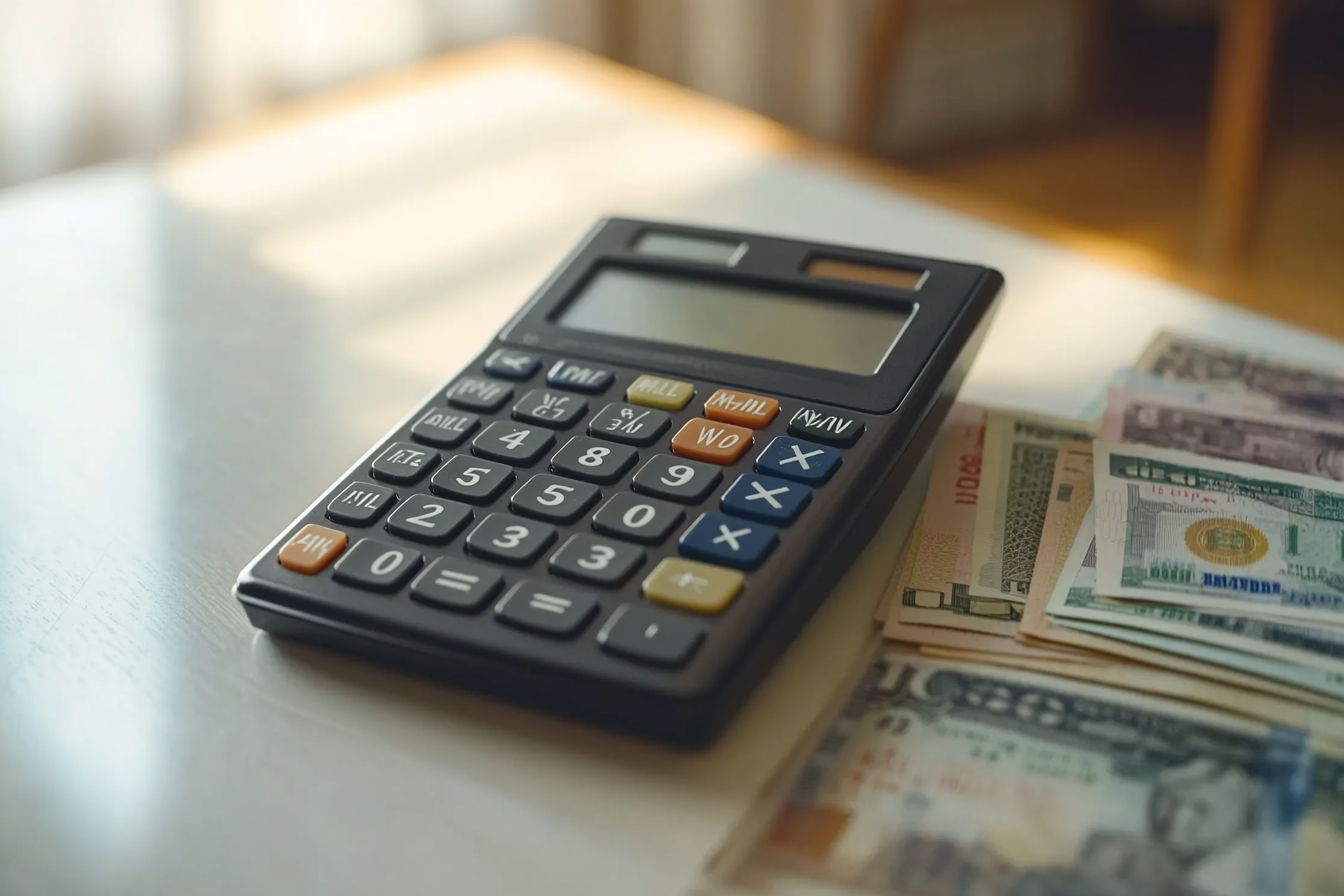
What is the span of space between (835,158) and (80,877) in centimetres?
55

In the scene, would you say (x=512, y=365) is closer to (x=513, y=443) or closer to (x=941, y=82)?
(x=513, y=443)

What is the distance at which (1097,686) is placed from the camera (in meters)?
0.37

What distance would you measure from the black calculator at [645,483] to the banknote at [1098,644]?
6 centimetres

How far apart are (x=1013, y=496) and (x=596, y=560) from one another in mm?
159

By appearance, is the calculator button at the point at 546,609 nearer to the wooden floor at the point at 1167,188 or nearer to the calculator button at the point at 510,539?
the calculator button at the point at 510,539

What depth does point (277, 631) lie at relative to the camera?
400 millimetres

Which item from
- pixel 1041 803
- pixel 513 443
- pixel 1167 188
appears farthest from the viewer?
pixel 1167 188

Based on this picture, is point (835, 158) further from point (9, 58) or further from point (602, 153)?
point (9, 58)

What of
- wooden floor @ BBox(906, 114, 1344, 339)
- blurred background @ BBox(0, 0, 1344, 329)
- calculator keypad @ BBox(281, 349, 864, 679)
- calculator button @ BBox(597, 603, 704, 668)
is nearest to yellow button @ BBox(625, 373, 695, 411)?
calculator keypad @ BBox(281, 349, 864, 679)

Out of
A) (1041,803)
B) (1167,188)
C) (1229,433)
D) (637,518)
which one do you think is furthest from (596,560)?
(1167,188)

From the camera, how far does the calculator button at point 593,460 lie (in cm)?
41

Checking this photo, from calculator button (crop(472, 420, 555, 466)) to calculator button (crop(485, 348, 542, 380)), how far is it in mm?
33

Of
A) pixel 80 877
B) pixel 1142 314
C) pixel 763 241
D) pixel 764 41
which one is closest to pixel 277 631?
pixel 80 877

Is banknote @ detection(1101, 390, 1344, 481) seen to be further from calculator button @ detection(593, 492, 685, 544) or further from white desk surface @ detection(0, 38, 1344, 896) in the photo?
calculator button @ detection(593, 492, 685, 544)
